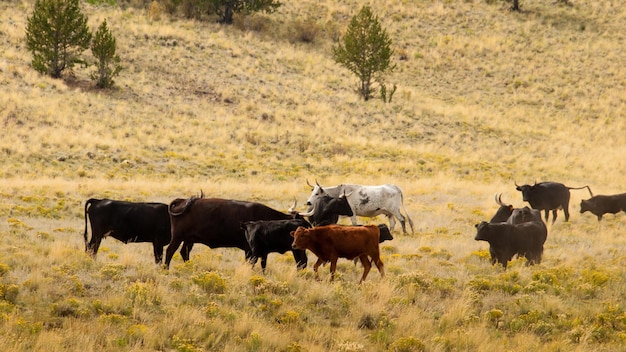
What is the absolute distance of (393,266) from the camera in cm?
1255

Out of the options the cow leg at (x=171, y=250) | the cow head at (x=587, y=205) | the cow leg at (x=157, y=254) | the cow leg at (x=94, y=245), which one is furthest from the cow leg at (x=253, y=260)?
the cow head at (x=587, y=205)

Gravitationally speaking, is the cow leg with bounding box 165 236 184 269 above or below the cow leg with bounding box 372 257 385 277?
below

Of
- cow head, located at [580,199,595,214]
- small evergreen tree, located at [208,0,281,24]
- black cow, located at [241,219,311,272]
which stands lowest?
cow head, located at [580,199,595,214]

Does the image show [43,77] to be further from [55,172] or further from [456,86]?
[456,86]

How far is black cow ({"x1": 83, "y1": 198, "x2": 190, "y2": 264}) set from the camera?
1181cm

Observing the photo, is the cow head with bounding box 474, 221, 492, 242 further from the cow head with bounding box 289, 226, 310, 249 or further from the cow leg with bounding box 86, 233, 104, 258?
the cow leg with bounding box 86, 233, 104, 258

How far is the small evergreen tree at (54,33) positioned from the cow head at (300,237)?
3293 centimetres

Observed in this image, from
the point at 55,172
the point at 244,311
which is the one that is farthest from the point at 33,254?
the point at 55,172

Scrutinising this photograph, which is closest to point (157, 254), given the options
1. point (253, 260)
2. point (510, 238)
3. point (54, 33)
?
point (253, 260)

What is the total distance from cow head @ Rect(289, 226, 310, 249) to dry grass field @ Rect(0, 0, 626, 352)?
0.58 metres

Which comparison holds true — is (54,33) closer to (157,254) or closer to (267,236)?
(157,254)

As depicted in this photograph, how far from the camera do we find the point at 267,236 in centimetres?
1112

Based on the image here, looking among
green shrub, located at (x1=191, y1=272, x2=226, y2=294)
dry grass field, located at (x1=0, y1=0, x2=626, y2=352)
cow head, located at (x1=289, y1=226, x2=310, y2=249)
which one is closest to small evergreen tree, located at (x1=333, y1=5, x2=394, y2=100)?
dry grass field, located at (x1=0, y1=0, x2=626, y2=352)

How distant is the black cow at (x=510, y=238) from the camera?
12789mm
